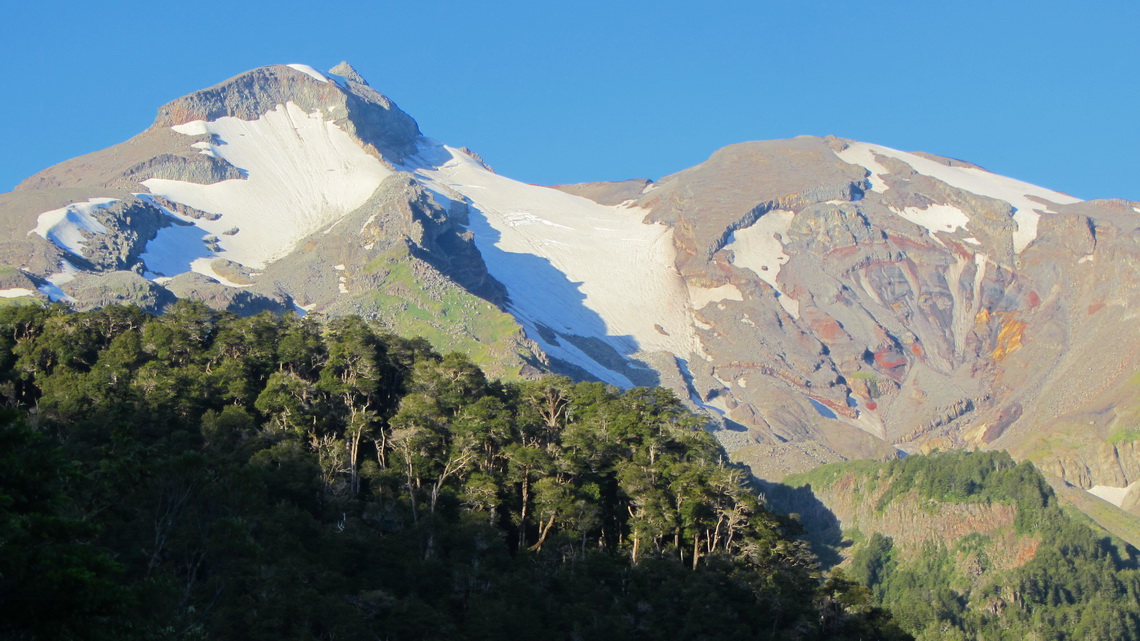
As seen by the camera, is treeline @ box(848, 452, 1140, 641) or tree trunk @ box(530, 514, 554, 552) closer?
tree trunk @ box(530, 514, 554, 552)

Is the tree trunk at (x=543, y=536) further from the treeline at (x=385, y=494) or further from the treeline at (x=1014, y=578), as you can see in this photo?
the treeline at (x=1014, y=578)

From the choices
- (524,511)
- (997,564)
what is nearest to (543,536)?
(524,511)

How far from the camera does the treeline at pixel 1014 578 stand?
14200cm

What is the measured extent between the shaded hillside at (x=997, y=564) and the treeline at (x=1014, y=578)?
0.17 m

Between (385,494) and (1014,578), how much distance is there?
113 metres

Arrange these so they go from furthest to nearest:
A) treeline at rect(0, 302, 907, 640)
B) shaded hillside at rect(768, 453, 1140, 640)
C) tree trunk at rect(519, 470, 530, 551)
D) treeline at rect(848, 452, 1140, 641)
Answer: shaded hillside at rect(768, 453, 1140, 640), treeline at rect(848, 452, 1140, 641), tree trunk at rect(519, 470, 530, 551), treeline at rect(0, 302, 907, 640)

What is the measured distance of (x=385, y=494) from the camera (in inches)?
3297

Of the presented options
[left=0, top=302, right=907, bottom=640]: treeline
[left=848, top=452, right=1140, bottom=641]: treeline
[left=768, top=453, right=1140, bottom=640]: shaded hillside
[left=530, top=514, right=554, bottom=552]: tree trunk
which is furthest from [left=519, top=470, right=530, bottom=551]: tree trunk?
[left=768, top=453, right=1140, bottom=640]: shaded hillside

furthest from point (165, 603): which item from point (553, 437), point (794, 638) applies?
point (553, 437)

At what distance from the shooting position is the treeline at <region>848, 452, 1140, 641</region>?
142m

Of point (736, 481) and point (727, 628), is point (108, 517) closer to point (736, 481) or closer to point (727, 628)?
point (727, 628)

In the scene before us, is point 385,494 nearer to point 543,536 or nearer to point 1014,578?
point 543,536

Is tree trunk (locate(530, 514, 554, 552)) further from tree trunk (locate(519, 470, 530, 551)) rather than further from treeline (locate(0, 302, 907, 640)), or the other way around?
tree trunk (locate(519, 470, 530, 551))

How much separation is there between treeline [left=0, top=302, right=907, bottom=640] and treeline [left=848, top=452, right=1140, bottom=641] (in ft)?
128
